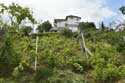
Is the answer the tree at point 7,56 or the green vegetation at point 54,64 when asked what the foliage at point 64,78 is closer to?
the green vegetation at point 54,64

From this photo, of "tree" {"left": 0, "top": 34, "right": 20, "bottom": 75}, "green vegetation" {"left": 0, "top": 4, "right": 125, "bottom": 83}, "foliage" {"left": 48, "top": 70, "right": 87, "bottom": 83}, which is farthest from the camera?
"tree" {"left": 0, "top": 34, "right": 20, "bottom": 75}

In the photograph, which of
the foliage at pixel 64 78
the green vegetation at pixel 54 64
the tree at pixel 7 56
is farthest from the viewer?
the tree at pixel 7 56

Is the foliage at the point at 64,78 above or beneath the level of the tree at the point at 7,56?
beneath

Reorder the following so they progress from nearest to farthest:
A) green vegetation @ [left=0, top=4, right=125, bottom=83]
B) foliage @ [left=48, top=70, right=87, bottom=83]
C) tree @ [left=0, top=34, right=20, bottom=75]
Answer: foliage @ [left=48, top=70, right=87, bottom=83]
green vegetation @ [left=0, top=4, right=125, bottom=83]
tree @ [left=0, top=34, right=20, bottom=75]

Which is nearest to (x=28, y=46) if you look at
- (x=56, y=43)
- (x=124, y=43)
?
(x=56, y=43)

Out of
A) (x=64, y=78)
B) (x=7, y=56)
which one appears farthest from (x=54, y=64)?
(x=7, y=56)

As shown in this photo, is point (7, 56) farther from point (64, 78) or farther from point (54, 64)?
point (64, 78)

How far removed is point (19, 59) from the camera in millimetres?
10711

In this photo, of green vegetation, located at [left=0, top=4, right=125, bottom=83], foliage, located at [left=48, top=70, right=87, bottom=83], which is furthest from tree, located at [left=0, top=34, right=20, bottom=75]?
foliage, located at [left=48, top=70, right=87, bottom=83]

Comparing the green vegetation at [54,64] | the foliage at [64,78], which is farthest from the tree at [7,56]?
the foliage at [64,78]

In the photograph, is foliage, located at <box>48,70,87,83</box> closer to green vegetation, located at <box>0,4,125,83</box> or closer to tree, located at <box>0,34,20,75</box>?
green vegetation, located at <box>0,4,125,83</box>

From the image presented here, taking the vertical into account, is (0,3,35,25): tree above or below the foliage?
above

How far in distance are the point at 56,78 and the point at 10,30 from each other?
8.73ft

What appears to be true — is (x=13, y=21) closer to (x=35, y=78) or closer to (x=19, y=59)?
(x=19, y=59)
